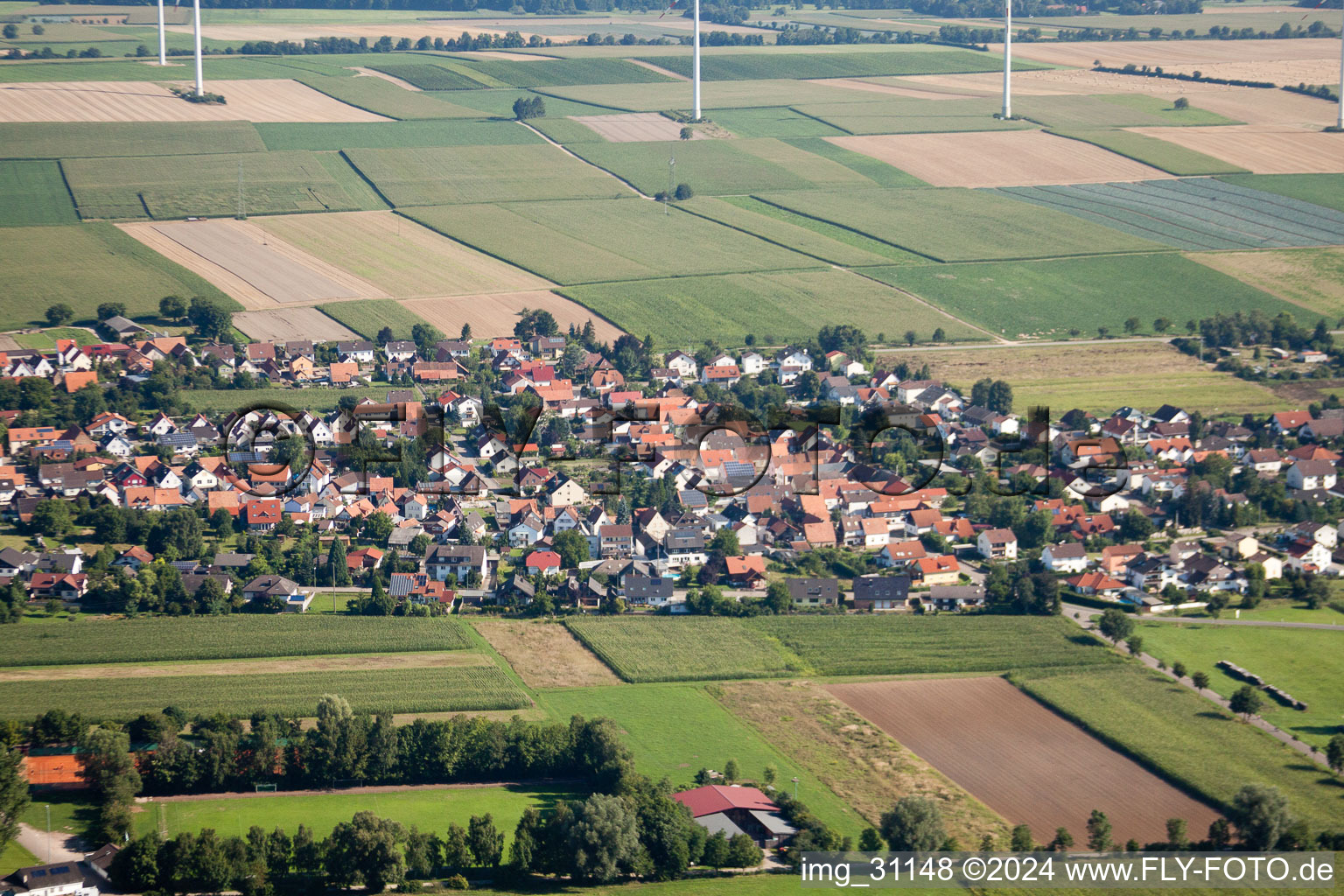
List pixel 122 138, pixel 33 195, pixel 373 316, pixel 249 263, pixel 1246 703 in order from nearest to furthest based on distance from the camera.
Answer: pixel 1246 703 → pixel 373 316 → pixel 249 263 → pixel 33 195 → pixel 122 138

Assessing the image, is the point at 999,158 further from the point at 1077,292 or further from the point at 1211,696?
the point at 1211,696

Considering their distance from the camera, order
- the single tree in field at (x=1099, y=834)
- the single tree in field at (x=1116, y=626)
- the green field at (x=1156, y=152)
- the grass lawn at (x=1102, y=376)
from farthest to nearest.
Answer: the green field at (x=1156, y=152)
the grass lawn at (x=1102, y=376)
the single tree in field at (x=1116, y=626)
the single tree in field at (x=1099, y=834)

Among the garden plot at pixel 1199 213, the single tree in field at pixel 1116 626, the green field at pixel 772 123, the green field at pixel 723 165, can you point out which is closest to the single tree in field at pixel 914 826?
the single tree in field at pixel 1116 626

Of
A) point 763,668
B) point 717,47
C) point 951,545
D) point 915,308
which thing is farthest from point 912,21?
point 763,668

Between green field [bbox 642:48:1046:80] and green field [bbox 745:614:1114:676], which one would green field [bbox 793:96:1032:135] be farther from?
green field [bbox 745:614:1114:676]

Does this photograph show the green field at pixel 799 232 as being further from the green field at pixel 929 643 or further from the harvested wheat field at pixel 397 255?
the green field at pixel 929 643

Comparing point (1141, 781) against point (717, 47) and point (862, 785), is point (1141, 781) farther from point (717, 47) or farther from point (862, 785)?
point (717, 47)

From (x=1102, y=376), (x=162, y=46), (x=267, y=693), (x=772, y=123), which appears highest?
(x=162, y=46)

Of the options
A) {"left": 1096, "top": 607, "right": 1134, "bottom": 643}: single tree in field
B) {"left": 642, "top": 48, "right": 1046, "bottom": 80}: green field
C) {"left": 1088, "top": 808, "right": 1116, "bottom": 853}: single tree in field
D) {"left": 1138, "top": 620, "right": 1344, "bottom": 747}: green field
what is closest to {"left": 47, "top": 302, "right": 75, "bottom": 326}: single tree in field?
{"left": 1096, "top": 607, "right": 1134, "bottom": 643}: single tree in field

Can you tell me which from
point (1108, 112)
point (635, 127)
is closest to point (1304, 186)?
point (1108, 112)
